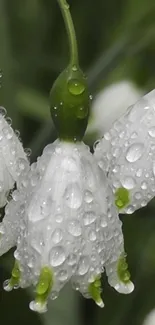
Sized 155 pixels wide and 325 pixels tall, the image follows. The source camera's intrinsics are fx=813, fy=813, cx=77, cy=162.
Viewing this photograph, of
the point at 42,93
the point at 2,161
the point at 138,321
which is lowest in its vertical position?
the point at 138,321

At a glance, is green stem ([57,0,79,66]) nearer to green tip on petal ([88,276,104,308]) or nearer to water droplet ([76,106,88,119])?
water droplet ([76,106,88,119])

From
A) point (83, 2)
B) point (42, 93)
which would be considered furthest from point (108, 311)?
point (83, 2)

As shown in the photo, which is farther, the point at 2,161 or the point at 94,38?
the point at 94,38

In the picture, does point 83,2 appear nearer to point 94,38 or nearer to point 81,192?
point 94,38

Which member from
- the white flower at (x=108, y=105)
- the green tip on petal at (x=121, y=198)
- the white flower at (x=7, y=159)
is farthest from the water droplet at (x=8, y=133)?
the white flower at (x=108, y=105)

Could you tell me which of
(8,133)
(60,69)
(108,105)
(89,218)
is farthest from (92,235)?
(60,69)

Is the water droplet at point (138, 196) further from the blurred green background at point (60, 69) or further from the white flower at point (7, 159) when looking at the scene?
the blurred green background at point (60, 69)

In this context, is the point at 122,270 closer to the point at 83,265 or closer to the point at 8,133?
the point at 83,265
